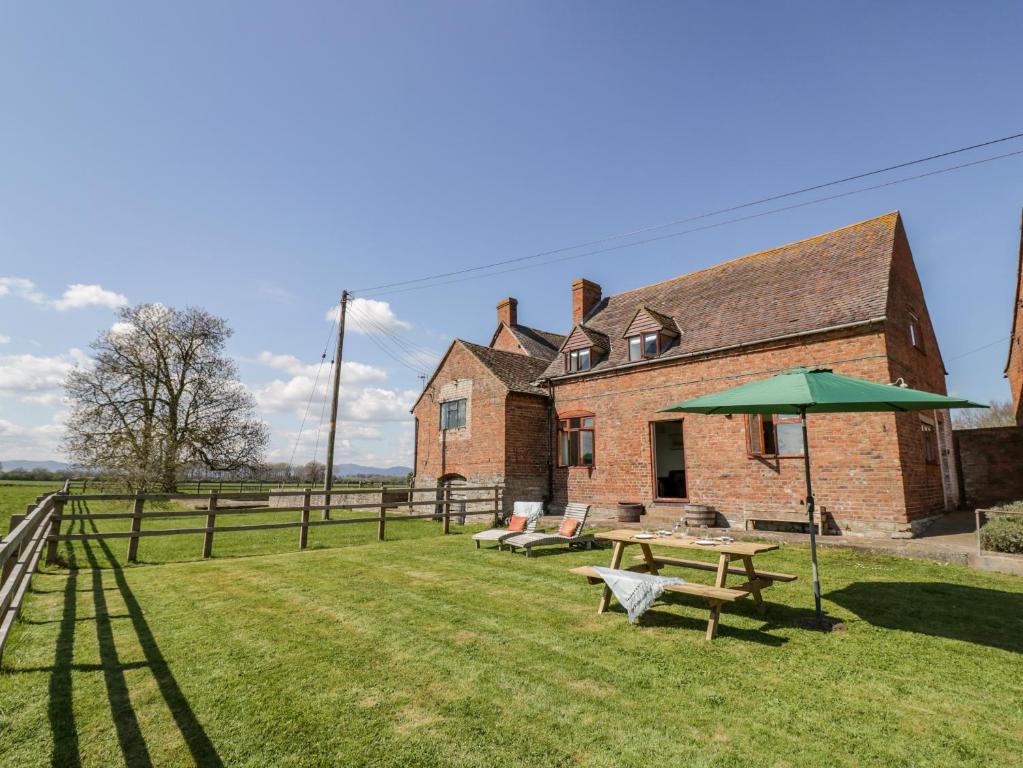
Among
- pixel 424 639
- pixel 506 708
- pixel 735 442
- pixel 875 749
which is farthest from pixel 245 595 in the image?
pixel 735 442

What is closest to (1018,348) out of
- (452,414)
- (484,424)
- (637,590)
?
(484,424)

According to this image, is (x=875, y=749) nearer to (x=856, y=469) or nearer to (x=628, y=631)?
(x=628, y=631)

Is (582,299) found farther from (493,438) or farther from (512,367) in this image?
(493,438)

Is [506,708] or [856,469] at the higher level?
[856,469]

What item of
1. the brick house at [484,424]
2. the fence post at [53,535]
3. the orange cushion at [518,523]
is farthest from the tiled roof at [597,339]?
the fence post at [53,535]

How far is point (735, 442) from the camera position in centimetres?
1363

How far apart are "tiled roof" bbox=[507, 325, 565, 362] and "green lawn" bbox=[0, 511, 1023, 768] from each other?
1987 cm

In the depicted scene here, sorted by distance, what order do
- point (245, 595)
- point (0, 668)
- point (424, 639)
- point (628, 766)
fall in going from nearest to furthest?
point (628, 766)
point (0, 668)
point (424, 639)
point (245, 595)

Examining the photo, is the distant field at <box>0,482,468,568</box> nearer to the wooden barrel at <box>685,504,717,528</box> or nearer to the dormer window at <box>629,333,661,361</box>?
the wooden barrel at <box>685,504,717,528</box>

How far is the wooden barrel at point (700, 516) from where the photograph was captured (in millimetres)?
13227

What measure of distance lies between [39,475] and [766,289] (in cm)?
9340

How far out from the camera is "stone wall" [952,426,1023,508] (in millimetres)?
15242

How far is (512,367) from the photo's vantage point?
20.4 meters

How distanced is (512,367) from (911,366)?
504 inches
